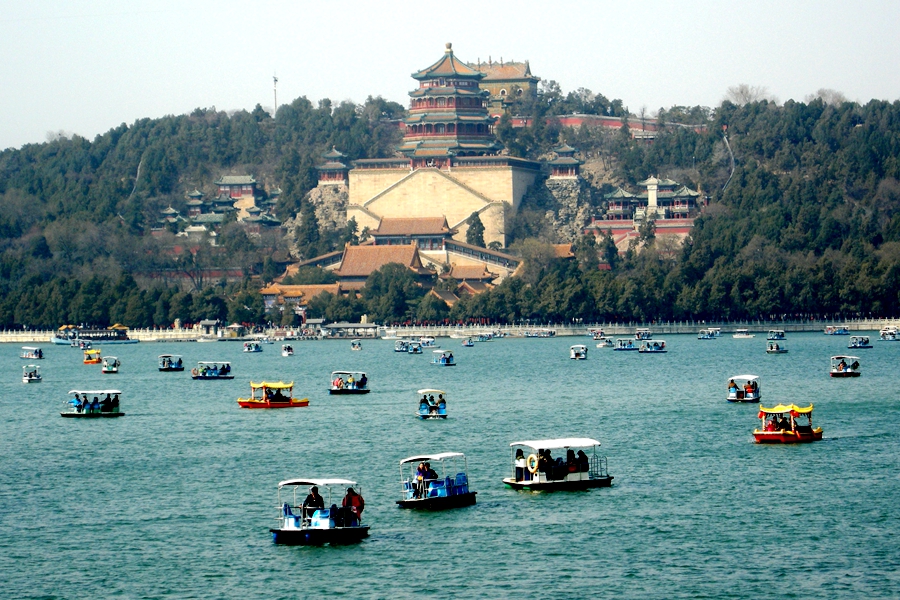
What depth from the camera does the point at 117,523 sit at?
44.1 metres

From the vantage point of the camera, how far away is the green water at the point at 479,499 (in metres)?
37.5

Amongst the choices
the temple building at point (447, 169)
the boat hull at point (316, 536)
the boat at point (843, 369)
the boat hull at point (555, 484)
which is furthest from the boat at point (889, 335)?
the boat hull at point (316, 536)

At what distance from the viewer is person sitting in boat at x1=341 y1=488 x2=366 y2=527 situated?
40312 mm

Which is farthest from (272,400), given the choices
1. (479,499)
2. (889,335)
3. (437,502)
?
(889,335)

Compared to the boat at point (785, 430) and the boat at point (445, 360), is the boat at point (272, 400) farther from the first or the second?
the boat at point (445, 360)

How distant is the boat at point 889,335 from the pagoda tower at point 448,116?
58.8 meters

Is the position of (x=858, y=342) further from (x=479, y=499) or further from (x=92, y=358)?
(x=479, y=499)

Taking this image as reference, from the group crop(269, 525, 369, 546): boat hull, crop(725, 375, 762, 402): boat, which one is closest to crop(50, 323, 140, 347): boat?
crop(725, 375, 762, 402): boat

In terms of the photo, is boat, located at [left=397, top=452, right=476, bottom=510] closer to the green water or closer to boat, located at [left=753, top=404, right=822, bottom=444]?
the green water

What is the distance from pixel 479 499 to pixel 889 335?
279ft

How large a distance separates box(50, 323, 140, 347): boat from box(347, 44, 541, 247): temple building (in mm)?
33219

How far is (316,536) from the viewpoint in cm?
3997

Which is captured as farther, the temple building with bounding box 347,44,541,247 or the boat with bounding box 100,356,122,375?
the temple building with bounding box 347,44,541,247

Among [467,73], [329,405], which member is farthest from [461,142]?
[329,405]
